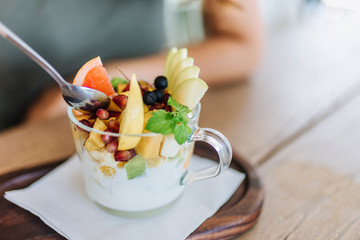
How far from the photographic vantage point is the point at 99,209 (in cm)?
55

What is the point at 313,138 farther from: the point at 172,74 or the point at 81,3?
the point at 81,3

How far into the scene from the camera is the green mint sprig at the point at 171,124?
0.44m

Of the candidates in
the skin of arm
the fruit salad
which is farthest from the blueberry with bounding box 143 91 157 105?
the skin of arm

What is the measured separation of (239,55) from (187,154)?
24.3 inches

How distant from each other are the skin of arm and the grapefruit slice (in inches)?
18.2

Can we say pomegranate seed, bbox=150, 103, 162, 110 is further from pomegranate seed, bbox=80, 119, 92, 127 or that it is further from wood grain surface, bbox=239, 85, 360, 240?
wood grain surface, bbox=239, 85, 360, 240

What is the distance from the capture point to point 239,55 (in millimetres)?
1080

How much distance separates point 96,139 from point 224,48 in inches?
28.4

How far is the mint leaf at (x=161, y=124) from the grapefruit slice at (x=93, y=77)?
0.12 metres

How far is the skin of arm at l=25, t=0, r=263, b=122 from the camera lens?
3.26ft

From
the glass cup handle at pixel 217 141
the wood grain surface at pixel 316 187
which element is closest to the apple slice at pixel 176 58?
the glass cup handle at pixel 217 141

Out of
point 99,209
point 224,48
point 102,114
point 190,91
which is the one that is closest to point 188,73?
point 190,91

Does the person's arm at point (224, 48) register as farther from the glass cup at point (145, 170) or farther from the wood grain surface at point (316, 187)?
the glass cup at point (145, 170)

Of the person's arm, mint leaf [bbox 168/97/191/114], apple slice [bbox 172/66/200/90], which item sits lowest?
the person's arm
